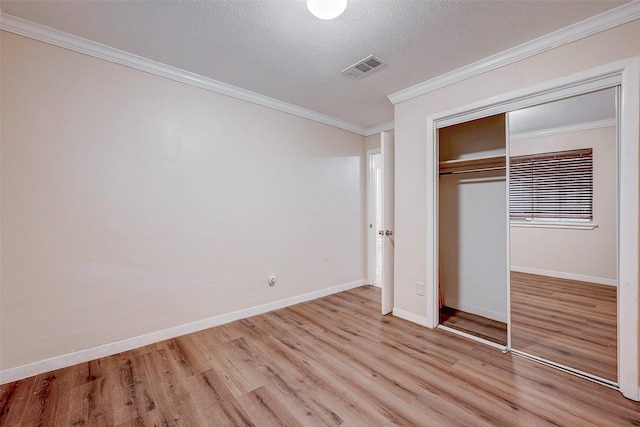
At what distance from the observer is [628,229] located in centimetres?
177

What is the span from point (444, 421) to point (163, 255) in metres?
2.62

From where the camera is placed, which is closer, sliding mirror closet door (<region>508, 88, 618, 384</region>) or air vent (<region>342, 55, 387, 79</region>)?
sliding mirror closet door (<region>508, 88, 618, 384</region>)

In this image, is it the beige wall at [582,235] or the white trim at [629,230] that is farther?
the beige wall at [582,235]

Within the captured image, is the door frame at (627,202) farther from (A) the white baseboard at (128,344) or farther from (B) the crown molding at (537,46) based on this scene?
(A) the white baseboard at (128,344)

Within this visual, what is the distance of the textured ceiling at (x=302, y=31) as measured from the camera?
1781mm

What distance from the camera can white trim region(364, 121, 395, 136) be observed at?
4.13 metres

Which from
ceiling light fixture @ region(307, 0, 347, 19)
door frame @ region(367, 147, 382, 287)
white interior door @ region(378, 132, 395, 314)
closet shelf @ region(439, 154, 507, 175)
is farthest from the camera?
door frame @ region(367, 147, 382, 287)

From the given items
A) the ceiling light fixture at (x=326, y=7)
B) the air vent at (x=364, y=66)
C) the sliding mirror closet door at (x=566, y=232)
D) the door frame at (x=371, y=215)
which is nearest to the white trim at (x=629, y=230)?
the sliding mirror closet door at (x=566, y=232)

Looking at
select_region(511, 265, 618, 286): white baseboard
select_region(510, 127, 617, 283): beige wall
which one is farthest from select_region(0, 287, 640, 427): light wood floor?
select_region(510, 127, 617, 283): beige wall

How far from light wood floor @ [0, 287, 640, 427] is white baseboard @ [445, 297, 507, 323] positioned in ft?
2.08

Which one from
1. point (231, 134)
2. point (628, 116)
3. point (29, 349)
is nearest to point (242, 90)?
point (231, 134)

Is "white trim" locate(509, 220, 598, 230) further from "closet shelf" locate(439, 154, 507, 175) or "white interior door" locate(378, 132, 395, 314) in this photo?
"white interior door" locate(378, 132, 395, 314)

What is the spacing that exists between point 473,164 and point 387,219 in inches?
45.5

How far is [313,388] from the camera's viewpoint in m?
1.88
